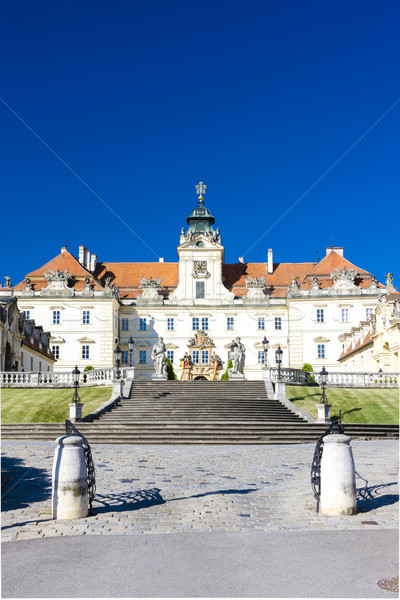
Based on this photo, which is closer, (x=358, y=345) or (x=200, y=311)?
(x=358, y=345)

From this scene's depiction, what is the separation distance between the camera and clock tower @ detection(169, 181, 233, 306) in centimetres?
6788

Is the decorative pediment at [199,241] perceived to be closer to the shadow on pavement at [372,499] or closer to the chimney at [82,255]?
the chimney at [82,255]

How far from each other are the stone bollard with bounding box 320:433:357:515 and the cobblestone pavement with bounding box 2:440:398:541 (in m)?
0.21

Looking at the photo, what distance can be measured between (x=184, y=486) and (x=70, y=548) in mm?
5284

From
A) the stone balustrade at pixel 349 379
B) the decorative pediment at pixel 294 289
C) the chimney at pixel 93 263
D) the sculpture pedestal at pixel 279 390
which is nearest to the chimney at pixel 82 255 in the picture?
the chimney at pixel 93 263

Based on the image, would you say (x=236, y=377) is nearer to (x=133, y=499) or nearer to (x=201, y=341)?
(x=201, y=341)

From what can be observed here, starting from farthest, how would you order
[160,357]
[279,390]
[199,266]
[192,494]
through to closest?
1. [199,266]
2. [160,357]
3. [279,390]
4. [192,494]

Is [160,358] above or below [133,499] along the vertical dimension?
above

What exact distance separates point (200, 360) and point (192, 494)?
5314 cm

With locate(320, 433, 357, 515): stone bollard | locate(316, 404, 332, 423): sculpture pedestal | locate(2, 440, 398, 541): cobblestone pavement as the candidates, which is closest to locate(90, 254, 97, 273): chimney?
locate(316, 404, 332, 423): sculpture pedestal

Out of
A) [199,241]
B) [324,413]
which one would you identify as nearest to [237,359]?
[324,413]

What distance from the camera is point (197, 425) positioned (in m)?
25.5

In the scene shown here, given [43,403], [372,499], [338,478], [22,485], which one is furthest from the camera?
[43,403]

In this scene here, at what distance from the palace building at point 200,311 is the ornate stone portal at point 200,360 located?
4.3 inches
